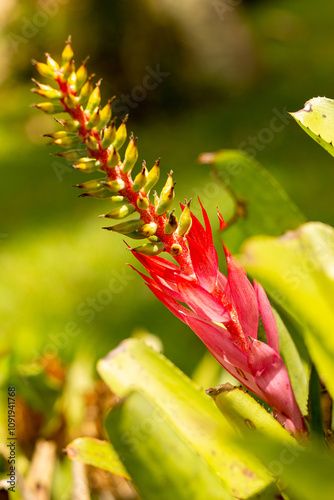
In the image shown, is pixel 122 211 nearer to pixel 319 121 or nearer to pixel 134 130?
pixel 319 121

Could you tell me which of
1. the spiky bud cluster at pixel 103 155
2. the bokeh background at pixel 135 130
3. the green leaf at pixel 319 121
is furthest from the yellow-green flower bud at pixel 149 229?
the bokeh background at pixel 135 130

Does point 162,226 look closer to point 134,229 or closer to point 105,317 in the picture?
point 134,229

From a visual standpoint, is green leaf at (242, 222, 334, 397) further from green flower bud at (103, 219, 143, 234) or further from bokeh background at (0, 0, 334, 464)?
bokeh background at (0, 0, 334, 464)

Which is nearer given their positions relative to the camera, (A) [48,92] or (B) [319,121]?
(A) [48,92]

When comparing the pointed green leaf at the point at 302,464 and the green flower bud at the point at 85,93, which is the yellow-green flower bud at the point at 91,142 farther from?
the pointed green leaf at the point at 302,464

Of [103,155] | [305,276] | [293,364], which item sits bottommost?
[293,364]

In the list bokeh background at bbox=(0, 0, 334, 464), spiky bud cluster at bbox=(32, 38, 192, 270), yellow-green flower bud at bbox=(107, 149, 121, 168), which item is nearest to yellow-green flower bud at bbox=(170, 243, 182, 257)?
spiky bud cluster at bbox=(32, 38, 192, 270)

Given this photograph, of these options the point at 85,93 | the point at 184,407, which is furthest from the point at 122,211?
the point at 184,407
